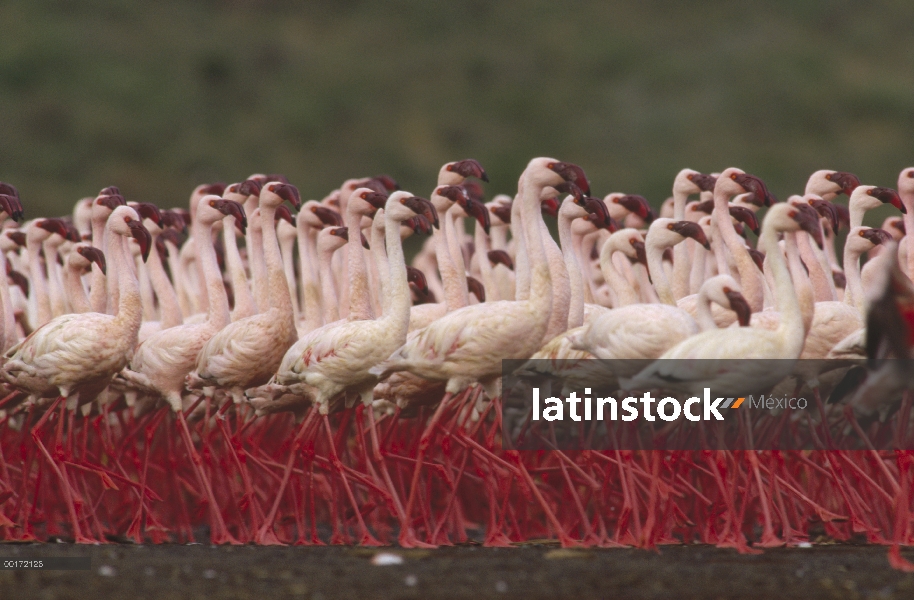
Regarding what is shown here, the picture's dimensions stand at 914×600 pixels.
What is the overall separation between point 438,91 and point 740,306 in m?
29.6

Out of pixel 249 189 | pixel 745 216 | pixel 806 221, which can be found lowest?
pixel 806 221

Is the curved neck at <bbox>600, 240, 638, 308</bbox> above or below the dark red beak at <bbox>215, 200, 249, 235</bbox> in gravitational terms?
below

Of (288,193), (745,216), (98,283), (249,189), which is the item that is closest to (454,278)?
(288,193)

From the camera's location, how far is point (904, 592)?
6773mm

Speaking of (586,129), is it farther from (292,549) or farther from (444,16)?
(292,549)

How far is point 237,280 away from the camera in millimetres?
11047

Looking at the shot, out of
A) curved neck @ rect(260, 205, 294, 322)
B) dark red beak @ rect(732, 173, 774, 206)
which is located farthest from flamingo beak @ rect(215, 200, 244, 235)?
dark red beak @ rect(732, 173, 774, 206)

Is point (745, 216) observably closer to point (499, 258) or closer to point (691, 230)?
point (691, 230)

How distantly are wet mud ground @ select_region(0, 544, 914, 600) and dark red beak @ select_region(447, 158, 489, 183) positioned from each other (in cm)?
312

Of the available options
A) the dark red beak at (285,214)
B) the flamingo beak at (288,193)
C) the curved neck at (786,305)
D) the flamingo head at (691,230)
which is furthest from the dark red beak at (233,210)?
the curved neck at (786,305)

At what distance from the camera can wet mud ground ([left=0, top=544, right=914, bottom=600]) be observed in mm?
6859

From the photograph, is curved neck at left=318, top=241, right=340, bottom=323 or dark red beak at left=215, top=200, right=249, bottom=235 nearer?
dark red beak at left=215, top=200, right=249, bottom=235

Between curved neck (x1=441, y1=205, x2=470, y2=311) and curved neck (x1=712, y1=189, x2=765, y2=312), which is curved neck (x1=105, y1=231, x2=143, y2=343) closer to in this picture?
curved neck (x1=441, y1=205, x2=470, y2=311)

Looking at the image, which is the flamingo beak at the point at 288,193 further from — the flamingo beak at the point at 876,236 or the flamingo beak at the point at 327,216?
the flamingo beak at the point at 876,236
